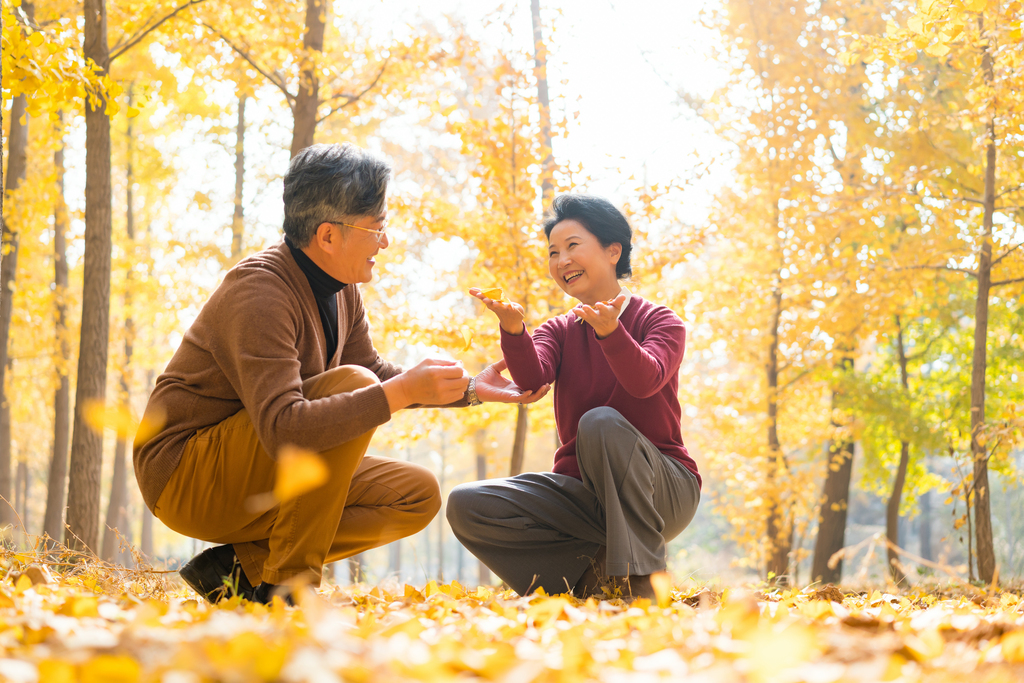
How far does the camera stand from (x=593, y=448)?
2.41 metres

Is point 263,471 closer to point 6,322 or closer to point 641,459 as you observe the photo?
point 641,459

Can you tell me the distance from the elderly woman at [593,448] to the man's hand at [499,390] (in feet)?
0.14

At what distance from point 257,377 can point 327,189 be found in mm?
747

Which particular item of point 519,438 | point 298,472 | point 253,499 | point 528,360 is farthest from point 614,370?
point 519,438

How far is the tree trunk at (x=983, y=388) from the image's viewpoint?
148 inches

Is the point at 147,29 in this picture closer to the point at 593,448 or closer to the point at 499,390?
the point at 499,390

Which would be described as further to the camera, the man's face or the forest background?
the forest background

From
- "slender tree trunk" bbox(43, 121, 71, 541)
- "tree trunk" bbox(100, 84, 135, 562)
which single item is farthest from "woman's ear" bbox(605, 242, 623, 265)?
"tree trunk" bbox(100, 84, 135, 562)

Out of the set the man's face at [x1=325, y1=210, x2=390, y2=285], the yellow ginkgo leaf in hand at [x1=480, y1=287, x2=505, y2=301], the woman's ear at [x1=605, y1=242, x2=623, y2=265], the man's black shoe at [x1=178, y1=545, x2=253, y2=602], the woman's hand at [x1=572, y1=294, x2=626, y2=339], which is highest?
the woman's ear at [x1=605, y1=242, x2=623, y2=265]

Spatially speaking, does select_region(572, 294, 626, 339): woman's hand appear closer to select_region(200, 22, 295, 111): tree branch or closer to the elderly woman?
the elderly woman

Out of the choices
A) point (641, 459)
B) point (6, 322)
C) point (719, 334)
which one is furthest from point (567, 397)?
point (6, 322)

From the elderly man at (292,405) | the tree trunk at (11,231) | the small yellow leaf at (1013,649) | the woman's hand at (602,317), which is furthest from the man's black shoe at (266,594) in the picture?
the tree trunk at (11,231)

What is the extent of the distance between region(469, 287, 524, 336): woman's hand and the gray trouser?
43 cm

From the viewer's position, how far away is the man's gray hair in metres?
2.41
